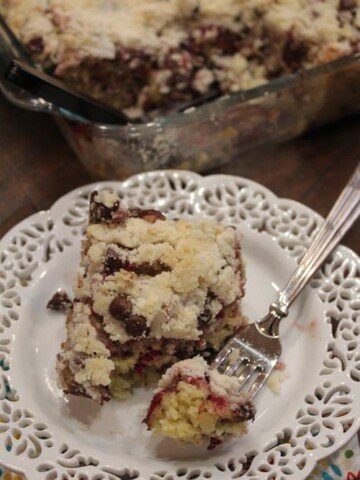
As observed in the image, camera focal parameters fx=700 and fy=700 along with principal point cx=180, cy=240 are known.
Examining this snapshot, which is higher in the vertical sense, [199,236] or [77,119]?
[77,119]

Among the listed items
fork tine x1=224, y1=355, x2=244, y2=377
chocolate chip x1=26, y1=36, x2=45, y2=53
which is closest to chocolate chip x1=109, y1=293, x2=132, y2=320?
fork tine x1=224, y1=355, x2=244, y2=377

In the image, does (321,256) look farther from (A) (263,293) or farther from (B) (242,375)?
(B) (242,375)

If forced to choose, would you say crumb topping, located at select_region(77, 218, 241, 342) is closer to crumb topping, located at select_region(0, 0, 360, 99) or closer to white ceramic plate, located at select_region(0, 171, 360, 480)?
white ceramic plate, located at select_region(0, 171, 360, 480)

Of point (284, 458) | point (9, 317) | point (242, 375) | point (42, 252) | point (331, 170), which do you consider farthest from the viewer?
point (331, 170)

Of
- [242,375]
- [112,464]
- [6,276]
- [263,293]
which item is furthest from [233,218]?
[112,464]

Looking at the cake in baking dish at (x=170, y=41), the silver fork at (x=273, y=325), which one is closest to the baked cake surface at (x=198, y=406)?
the silver fork at (x=273, y=325)

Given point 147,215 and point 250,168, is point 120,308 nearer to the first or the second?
point 147,215

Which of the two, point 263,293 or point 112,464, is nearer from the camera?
point 112,464
